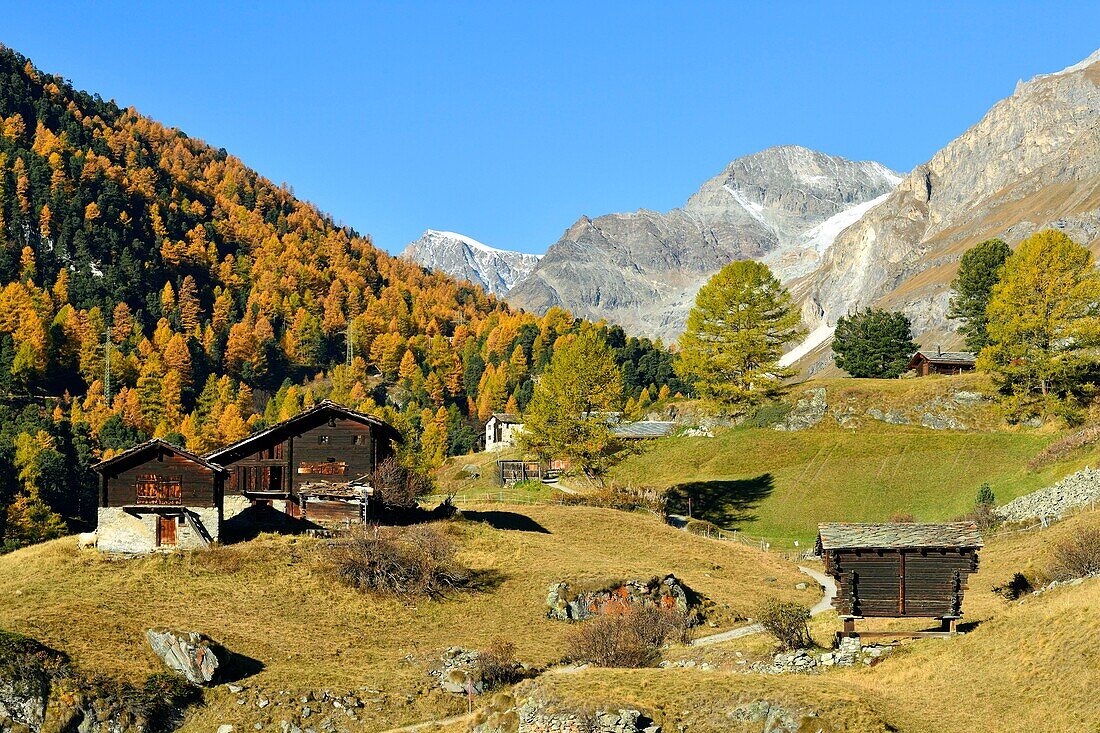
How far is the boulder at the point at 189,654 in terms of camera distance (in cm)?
4081

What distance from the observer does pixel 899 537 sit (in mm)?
42062

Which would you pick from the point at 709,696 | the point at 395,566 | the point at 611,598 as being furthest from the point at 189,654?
the point at 709,696

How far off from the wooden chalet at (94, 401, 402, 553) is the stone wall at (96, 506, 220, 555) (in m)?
0.05

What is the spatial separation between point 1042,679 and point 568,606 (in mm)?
24269

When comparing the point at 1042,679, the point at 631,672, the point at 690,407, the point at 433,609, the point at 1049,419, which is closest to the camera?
the point at 1042,679

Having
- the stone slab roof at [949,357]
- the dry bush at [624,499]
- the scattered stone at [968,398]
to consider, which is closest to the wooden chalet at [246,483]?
the dry bush at [624,499]

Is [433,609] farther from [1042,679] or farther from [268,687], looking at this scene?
[1042,679]

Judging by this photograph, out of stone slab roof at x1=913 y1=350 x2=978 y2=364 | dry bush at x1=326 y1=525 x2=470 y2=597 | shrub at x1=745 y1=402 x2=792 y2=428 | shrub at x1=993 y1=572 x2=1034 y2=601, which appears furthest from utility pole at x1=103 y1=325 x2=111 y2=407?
shrub at x1=993 y1=572 x2=1034 y2=601

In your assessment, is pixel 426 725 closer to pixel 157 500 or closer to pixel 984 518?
pixel 157 500

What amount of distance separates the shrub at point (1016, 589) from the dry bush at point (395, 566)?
1012 inches

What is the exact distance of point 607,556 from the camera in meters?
61.9

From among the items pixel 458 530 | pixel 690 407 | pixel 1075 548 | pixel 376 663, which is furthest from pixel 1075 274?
pixel 376 663

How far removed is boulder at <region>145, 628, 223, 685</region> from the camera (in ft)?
134

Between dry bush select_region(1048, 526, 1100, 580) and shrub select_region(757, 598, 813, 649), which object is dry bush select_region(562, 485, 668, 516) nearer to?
dry bush select_region(1048, 526, 1100, 580)
